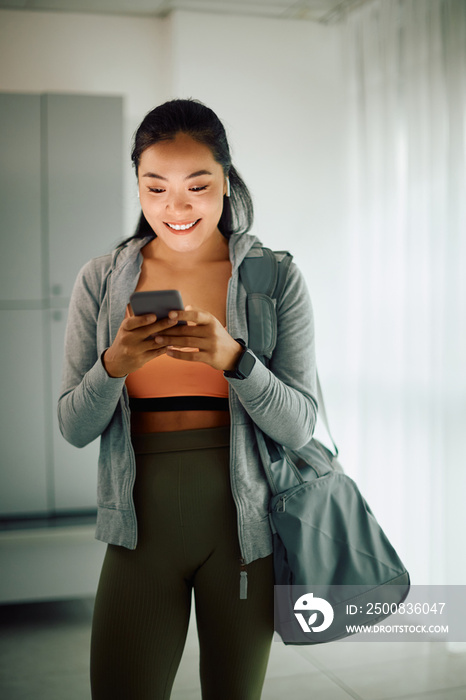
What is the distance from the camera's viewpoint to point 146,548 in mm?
1097

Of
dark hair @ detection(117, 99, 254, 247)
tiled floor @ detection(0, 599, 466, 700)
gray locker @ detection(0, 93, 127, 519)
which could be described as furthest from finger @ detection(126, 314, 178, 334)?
gray locker @ detection(0, 93, 127, 519)

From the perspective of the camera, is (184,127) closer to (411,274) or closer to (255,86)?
(411,274)

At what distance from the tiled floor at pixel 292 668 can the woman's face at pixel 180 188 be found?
5.87 ft

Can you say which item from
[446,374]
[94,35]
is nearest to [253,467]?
[446,374]

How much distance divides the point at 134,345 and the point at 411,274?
6.98 feet

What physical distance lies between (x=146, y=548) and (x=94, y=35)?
3.17m

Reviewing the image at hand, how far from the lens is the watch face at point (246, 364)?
1.00m

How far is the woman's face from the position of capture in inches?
42.6

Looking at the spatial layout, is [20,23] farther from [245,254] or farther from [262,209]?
[245,254]

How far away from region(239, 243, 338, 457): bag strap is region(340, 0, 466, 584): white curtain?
66.4 inches

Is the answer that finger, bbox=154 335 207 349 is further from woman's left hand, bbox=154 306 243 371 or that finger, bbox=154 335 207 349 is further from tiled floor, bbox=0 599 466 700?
tiled floor, bbox=0 599 466 700

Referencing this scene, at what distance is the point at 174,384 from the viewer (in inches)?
43.8

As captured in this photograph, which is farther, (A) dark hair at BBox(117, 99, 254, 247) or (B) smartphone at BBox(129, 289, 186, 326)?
(A) dark hair at BBox(117, 99, 254, 247)

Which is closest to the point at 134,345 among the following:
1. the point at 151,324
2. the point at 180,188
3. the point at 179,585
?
the point at 151,324
